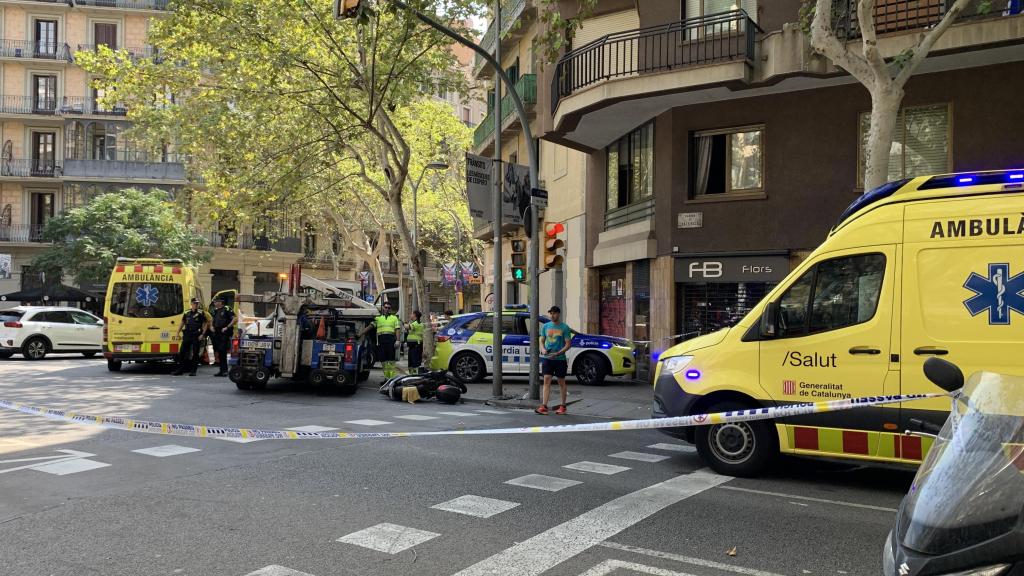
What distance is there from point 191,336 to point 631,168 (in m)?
11.1

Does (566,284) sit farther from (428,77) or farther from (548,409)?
(548,409)

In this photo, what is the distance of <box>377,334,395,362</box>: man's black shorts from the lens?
55.3ft

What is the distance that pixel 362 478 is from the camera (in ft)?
21.6

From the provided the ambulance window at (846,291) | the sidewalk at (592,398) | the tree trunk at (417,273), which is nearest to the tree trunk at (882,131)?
the ambulance window at (846,291)

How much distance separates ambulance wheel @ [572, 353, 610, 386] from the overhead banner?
11.3 feet

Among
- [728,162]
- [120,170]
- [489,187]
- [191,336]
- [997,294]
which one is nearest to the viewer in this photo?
[997,294]

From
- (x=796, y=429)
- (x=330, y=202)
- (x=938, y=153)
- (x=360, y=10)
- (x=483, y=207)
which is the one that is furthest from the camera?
(x=330, y=202)

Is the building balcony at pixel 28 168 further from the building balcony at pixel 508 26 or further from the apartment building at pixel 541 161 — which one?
the building balcony at pixel 508 26

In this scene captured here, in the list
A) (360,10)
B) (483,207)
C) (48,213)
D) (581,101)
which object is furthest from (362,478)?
(48,213)

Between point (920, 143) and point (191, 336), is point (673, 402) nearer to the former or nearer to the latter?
point (920, 143)

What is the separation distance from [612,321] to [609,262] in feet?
5.86

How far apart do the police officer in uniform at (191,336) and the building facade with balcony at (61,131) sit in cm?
2417

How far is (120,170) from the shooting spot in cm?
4091

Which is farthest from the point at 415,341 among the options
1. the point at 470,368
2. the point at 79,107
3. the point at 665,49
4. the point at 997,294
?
the point at 79,107
